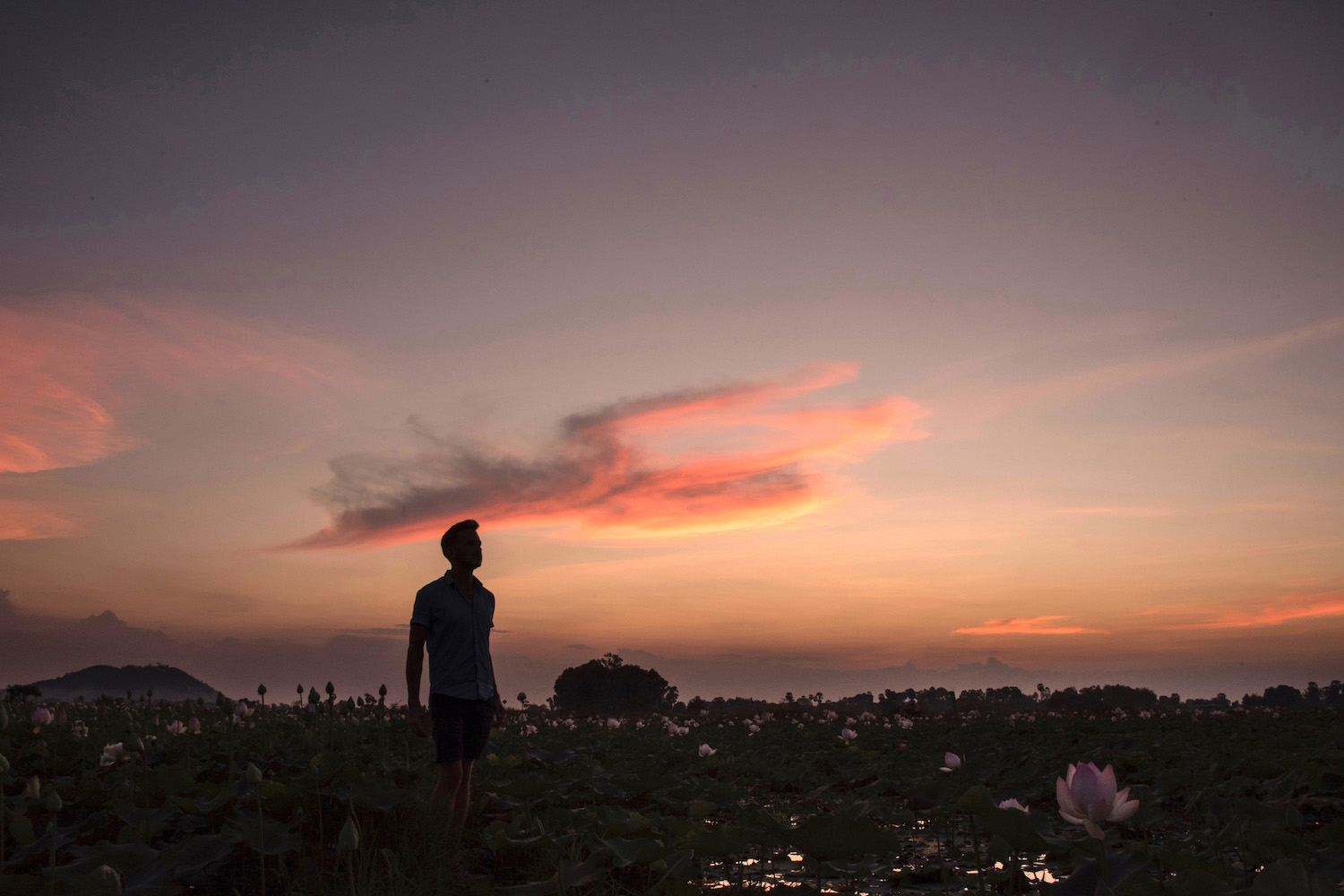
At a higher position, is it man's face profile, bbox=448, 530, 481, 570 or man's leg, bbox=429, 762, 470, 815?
man's face profile, bbox=448, 530, 481, 570

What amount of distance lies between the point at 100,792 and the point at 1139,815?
21.0 ft

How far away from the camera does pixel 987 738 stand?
14289 millimetres

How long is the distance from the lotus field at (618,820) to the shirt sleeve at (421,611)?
A: 1.04 metres

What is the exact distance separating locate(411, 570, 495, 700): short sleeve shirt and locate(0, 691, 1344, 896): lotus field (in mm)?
746

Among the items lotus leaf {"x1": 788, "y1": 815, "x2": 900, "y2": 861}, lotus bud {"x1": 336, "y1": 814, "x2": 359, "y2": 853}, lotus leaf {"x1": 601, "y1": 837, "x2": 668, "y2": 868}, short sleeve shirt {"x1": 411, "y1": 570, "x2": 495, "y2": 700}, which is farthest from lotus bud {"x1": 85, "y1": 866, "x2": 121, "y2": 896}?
short sleeve shirt {"x1": 411, "y1": 570, "x2": 495, "y2": 700}

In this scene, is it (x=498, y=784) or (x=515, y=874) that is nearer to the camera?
(x=515, y=874)

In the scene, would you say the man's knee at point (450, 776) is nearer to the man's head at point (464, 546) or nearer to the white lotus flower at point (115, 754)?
the man's head at point (464, 546)

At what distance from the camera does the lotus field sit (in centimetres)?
310

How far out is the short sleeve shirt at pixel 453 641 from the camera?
559 cm

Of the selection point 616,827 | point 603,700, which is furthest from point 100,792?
point 603,700

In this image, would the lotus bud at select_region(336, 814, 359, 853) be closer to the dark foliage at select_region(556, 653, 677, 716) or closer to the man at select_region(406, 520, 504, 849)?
the man at select_region(406, 520, 504, 849)

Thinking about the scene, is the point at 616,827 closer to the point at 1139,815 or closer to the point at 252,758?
the point at 1139,815

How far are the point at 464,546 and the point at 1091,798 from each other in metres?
4.32

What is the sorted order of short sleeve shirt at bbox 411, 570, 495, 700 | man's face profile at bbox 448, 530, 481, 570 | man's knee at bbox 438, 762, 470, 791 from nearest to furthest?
man's knee at bbox 438, 762, 470, 791 < short sleeve shirt at bbox 411, 570, 495, 700 < man's face profile at bbox 448, 530, 481, 570
